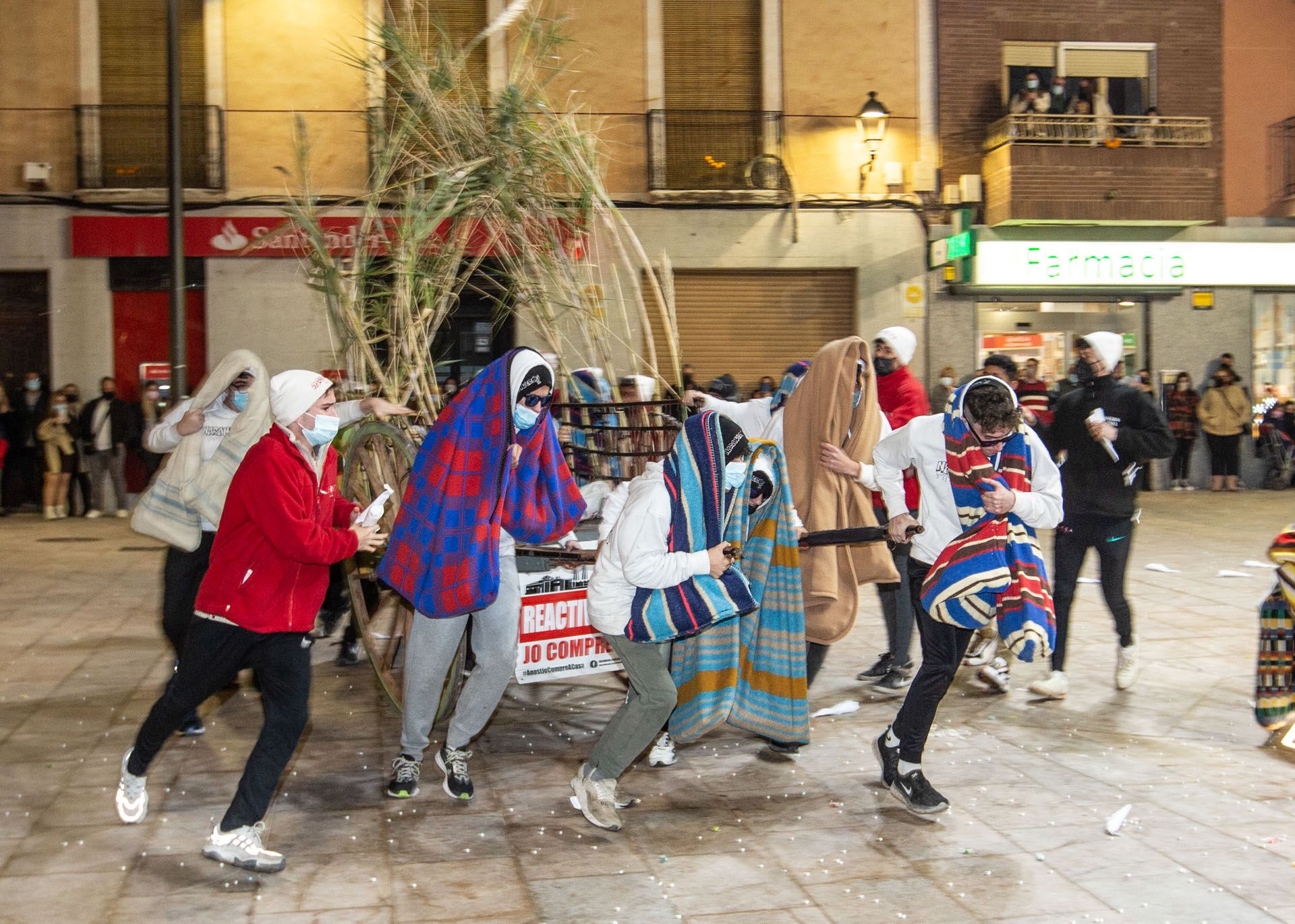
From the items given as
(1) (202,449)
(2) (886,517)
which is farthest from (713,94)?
(1) (202,449)

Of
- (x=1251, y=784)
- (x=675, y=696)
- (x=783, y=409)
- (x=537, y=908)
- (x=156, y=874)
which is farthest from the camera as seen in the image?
(x=783, y=409)

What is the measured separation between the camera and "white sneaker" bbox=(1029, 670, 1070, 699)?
21.1ft

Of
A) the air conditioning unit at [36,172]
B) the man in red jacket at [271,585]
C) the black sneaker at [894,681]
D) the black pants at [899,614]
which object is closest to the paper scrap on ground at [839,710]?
the black sneaker at [894,681]

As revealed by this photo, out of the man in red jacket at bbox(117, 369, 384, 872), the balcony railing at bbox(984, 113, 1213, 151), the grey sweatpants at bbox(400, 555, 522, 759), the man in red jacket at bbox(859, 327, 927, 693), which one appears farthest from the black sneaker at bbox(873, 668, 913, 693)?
the balcony railing at bbox(984, 113, 1213, 151)

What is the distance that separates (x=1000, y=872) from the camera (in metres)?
4.18

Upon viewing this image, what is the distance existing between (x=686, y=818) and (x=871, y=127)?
1405cm

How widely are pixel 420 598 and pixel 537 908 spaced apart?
124 cm

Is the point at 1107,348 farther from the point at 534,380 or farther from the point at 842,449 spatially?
the point at 534,380

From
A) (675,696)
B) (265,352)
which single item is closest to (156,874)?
(675,696)

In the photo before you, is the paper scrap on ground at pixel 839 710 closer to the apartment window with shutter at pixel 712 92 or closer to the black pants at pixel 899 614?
the black pants at pixel 899 614

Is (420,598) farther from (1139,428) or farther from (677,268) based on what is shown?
(677,268)

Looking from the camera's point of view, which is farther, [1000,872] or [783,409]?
[783,409]

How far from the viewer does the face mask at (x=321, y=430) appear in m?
4.19

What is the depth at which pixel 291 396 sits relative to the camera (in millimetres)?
4098
